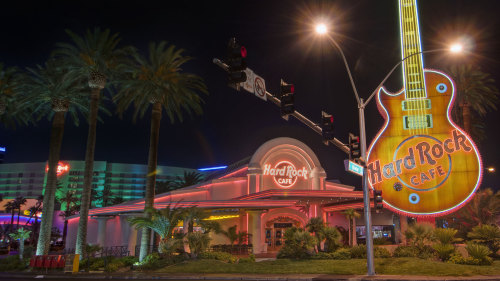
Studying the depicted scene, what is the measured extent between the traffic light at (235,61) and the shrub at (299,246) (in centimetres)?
1582

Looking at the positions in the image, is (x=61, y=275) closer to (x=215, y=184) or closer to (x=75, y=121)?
(x=75, y=121)

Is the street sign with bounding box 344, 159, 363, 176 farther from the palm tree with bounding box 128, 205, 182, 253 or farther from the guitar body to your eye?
the guitar body

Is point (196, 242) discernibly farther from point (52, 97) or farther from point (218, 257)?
point (52, 97)

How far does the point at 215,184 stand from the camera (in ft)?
136

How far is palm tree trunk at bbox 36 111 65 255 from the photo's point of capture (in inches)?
1126

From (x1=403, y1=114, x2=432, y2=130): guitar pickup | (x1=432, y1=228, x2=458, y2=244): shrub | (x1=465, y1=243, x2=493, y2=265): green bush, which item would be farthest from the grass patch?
(x1=403, y1=114, x2=432, y2=130): guitar pickup

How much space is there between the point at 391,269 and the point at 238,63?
45.7ft

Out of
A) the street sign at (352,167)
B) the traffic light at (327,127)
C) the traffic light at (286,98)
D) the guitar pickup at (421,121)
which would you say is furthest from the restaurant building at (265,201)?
the traffic light at (286,98)

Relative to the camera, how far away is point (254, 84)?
11.6m

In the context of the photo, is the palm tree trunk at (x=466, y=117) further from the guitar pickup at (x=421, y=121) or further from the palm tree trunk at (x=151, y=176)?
the palm tree trunk at (x=151, y=176)

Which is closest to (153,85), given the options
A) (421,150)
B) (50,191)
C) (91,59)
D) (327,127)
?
(91,59)

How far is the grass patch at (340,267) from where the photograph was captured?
1783 centimetres

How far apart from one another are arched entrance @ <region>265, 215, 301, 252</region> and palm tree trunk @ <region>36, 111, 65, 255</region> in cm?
1870

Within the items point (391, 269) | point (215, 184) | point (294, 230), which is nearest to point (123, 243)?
point (215, 184)
